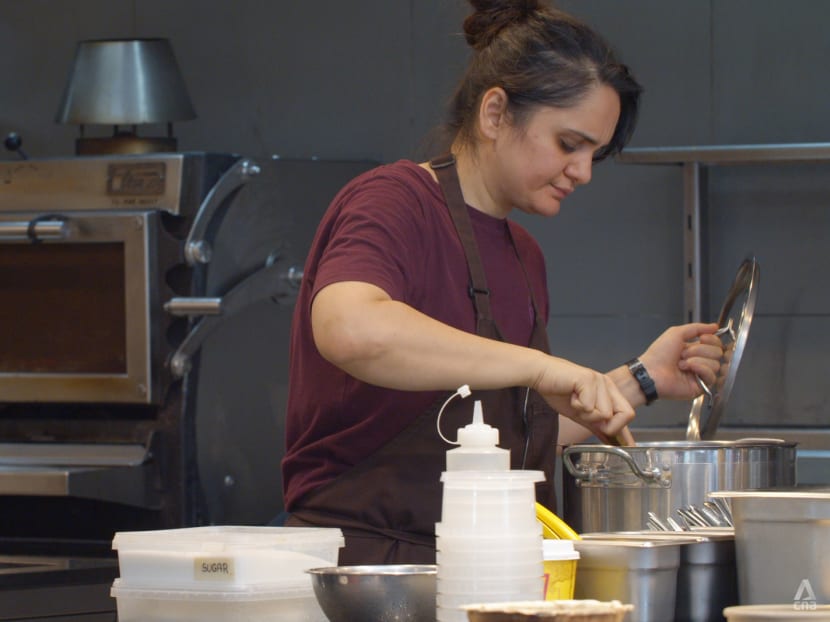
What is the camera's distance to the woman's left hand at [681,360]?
192 cm

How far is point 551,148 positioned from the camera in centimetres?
173

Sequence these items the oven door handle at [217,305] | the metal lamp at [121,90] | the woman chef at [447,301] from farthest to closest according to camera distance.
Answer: the metal lamp at [121,90] < the oven door handle at [217,305] < the woman chef at [447,301]

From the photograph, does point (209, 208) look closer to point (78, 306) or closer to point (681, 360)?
point (78, 306)

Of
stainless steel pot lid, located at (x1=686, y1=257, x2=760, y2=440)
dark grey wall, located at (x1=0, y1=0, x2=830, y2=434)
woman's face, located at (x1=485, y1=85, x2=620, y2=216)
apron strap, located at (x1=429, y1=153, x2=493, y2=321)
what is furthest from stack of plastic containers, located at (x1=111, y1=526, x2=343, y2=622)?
dark grey wall, located at (x1=0, y1=0, x2=830, y2=434)

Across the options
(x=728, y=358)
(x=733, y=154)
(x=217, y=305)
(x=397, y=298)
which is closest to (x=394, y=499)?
(x=397, y=298)

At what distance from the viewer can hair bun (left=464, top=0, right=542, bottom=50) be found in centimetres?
179

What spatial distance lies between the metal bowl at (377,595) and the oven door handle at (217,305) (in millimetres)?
1665

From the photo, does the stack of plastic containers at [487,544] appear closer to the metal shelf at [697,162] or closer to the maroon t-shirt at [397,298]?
the maroon t-shirt at [397,298]

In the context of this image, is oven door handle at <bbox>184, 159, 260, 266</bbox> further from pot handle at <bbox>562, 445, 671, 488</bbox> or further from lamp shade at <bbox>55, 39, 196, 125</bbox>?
pot handle at <bbox>562, 445, 671, 488</bbox>

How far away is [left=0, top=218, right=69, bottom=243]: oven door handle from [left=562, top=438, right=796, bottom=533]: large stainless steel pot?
1.52 m

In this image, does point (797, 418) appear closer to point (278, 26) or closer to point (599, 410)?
point (278, 26)

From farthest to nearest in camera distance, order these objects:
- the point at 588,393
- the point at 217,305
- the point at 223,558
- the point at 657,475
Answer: the point at 217,305
the point at 657,475
the point at 588,393
the point at 223,558

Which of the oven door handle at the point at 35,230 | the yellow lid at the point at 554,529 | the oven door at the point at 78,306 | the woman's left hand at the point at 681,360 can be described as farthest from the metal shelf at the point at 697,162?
the yellow lid at the point at 554,529

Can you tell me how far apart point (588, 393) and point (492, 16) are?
25.7 inches
